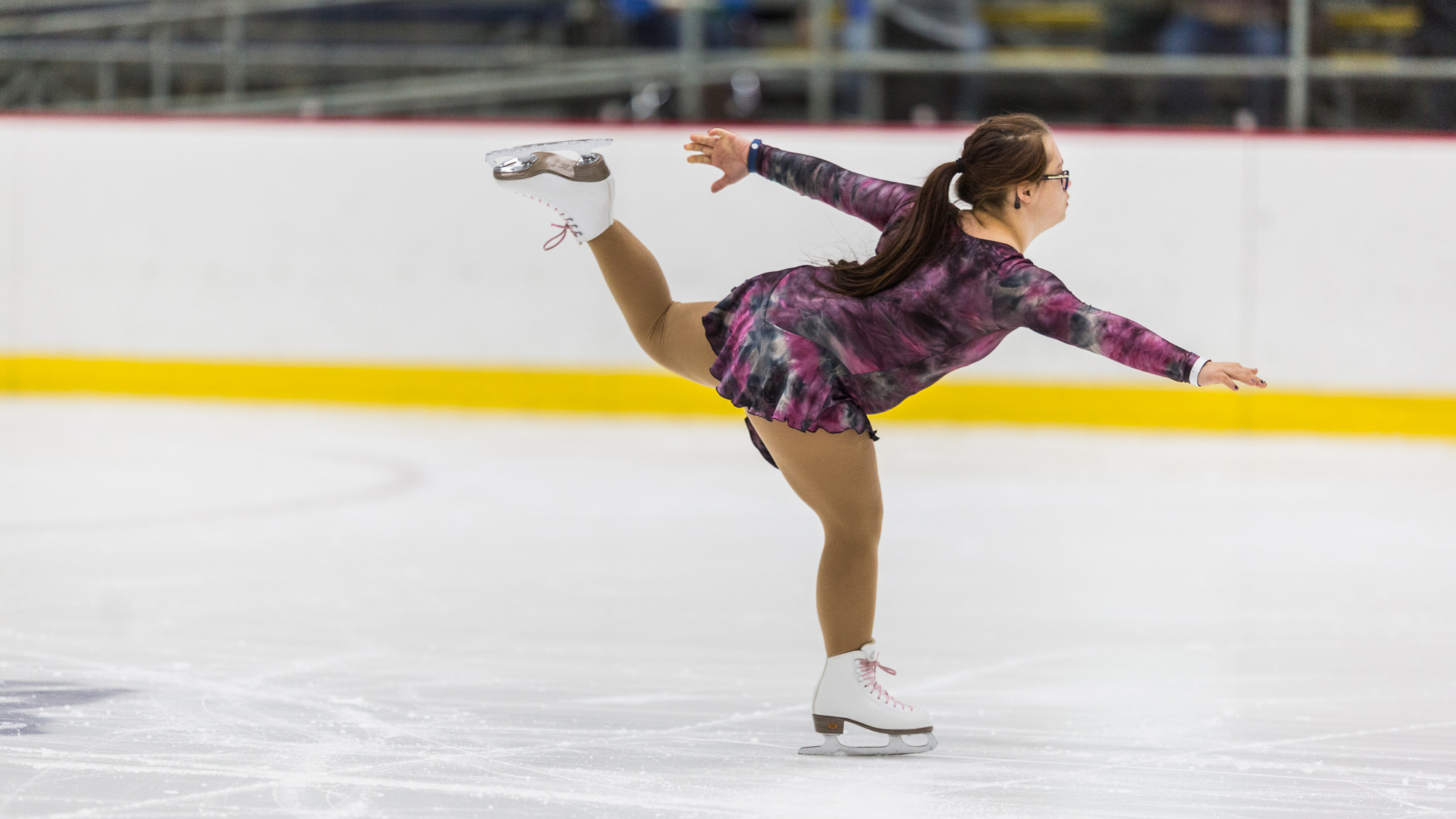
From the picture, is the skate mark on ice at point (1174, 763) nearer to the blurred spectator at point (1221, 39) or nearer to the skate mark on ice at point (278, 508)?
the skate mark on ice at point (278, 508)

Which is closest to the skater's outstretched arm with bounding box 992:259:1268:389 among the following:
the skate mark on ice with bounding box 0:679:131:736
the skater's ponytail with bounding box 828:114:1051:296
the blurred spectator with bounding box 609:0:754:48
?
the skater's ponytail with bounding box 828:114:1051:296

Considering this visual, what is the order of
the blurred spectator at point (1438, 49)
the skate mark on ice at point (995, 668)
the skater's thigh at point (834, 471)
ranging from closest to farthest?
the skater's thigh at point (834, 471) → the skate mark on ice at point (995, 668) → the blurred spectator at point (1438, 49)

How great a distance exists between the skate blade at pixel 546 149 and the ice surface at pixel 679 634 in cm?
85

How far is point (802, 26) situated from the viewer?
25.4 ft

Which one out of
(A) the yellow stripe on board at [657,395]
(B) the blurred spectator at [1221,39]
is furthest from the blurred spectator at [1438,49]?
(A) the yellow stripe on board at [657,395]

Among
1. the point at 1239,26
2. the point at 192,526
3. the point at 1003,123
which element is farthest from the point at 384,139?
A: the point at 1003,123

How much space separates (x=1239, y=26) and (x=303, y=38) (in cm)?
442

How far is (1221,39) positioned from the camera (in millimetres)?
6910

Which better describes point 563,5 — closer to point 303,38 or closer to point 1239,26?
point 303,38

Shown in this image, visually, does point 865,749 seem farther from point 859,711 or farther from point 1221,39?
point 1221,39

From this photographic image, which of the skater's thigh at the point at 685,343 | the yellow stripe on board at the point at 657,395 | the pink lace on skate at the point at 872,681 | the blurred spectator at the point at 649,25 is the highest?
the blurred spectator at the point at 649,25

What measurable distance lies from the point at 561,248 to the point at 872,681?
4.59 m

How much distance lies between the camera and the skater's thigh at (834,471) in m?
2.18

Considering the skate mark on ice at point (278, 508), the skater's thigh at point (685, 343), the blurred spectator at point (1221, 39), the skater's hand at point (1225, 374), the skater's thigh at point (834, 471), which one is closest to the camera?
the skater's hand at point (1225, 374)
